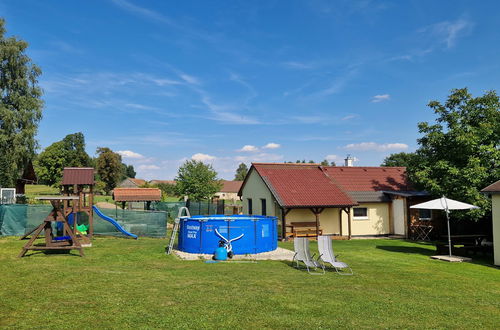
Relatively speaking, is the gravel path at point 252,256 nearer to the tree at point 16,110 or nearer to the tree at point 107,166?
the tree at point 16,110

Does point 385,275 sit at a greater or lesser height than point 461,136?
lesser

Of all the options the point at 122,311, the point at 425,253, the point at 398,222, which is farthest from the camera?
the point at 398,222

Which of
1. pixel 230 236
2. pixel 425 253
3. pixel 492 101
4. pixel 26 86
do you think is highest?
pixel 26 86

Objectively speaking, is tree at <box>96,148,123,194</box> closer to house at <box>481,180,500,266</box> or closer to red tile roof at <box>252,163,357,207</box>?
red tile roof at <box>252,163,357,207</box>

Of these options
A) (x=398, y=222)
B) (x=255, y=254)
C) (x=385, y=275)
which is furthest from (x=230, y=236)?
(x=398, y=222)

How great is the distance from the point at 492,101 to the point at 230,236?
14324 millimetres

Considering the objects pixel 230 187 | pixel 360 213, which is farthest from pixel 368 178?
pixel 230 187

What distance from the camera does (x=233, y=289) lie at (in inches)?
358

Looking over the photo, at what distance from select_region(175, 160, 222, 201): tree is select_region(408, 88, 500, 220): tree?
30.5 meters

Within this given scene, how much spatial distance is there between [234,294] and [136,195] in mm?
26249

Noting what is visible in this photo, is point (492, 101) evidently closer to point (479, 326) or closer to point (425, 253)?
point (425, 253)

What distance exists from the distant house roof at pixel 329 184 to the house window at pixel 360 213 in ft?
2.44

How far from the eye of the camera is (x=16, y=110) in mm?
31000

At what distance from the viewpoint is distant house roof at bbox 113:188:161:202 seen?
32.0 meters
